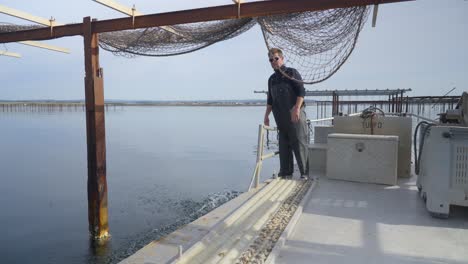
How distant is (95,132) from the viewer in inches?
211

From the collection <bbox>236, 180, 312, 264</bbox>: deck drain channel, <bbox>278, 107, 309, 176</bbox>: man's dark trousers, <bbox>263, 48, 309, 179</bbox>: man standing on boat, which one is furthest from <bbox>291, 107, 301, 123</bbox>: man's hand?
<bbox>236, 180, 312, 264</bbox>: deck drain channel

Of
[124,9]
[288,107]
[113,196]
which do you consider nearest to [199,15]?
[124,9]

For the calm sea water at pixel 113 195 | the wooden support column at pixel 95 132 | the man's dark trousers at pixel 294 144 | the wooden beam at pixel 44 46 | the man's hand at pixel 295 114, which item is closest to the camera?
the man's hand at pixel 295 114

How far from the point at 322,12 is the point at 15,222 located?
7656mm

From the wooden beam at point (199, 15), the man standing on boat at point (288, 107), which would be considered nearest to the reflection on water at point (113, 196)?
the man standing on boat at point (288, 107)

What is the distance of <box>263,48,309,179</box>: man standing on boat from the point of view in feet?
14.2

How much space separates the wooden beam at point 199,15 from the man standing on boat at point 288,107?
57 cm

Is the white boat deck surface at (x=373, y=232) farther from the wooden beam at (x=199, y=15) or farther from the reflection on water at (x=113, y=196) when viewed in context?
the reflection on water at (x=113, y=196)

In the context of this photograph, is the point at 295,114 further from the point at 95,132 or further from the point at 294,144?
the point at 95,132

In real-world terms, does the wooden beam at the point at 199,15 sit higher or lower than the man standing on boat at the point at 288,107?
higher

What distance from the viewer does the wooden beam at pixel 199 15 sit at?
4066 mm

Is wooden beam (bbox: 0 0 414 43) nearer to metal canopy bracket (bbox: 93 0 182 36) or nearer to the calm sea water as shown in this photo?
metal canopy bracket (bbox: 93 0 182 36)

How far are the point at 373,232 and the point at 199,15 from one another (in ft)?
11.7

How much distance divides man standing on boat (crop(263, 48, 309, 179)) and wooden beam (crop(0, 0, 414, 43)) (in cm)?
57
